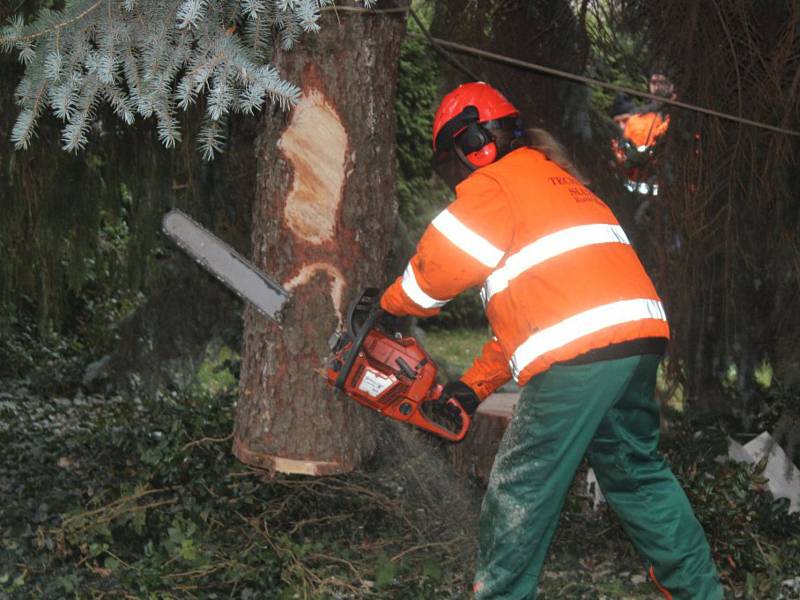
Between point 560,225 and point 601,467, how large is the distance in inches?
32.7

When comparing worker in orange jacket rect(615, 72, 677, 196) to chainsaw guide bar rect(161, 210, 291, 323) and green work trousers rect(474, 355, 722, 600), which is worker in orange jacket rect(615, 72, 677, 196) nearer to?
green work trousers rect(474, 355, 722, 600)

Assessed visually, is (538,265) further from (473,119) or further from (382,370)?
(382,370)

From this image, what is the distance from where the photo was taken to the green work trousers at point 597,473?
3059mm

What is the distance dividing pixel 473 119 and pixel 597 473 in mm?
1255

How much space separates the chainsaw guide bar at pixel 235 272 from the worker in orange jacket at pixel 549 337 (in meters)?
0.67

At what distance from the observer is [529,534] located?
3100mm

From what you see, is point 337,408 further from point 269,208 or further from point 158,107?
point 158,107

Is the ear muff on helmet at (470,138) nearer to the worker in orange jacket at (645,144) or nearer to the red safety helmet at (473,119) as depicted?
the red safety helmet at (473,119)

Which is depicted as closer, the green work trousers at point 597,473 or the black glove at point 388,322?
the green work trousers at point 597,473

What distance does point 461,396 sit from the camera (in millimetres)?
3496

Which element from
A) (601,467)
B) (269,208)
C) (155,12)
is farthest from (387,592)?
(155,12)

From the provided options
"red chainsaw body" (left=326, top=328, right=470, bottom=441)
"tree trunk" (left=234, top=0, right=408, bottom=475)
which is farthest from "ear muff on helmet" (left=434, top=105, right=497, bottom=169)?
"red chainsaw body" (left=326, top=328, right=470, bottom=441)

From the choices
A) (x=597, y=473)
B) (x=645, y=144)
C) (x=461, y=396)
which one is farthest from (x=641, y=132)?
(x=597, y=473)

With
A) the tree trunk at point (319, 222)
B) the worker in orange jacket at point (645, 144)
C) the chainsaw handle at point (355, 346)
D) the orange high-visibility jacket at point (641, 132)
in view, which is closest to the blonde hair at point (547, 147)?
the tree trunk at point (319, 222)
